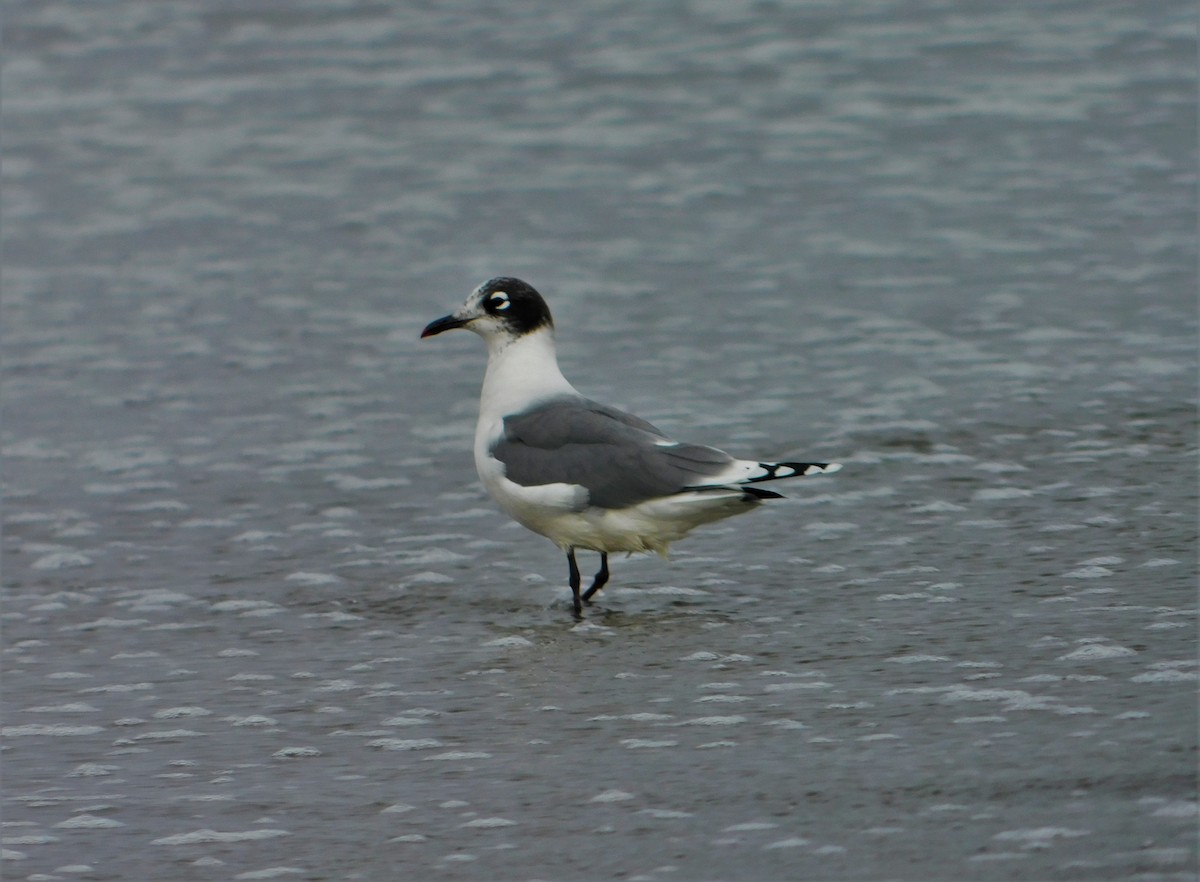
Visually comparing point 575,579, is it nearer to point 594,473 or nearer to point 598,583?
point 598,583

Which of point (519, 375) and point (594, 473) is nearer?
point (594, 473)

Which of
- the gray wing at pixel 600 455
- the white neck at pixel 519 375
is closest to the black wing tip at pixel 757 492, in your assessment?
the gray wing at pixel 600 455

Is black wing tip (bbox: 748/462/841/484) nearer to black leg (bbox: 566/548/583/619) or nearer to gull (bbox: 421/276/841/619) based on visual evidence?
gull (bbox: 421/276/841/619)

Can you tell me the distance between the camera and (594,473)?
934 cm

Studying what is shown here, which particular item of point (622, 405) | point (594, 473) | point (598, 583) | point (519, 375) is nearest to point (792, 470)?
point (594, 473)

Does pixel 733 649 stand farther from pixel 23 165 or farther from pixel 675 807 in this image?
pixel 23 165

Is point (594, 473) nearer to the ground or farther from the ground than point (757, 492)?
farther from the ground

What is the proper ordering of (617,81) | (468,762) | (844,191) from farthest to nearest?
(617,81), (844,191), (468,762)

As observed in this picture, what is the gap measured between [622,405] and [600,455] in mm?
3298

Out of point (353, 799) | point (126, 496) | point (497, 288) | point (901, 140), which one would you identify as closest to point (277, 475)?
point (126, 496)

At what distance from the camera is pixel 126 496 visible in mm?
11516

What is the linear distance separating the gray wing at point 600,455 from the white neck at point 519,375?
162mm

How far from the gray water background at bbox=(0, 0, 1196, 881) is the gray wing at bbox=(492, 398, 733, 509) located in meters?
0.61

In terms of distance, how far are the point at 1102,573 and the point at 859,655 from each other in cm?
149
